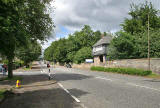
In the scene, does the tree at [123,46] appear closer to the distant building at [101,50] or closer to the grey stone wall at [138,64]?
the grey stone wall at [138,64]

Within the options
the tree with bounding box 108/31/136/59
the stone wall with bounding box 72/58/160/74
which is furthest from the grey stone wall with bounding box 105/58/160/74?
the tree with bounding box 108/31/136/59

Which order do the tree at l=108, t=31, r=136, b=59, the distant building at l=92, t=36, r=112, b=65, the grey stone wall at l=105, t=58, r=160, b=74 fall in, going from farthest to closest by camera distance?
the distant building at l=92, t=36, r=112, b=65
the tree at l=108, t=31, r=136, b=59
the grey stone wall at l=105, t=58, r=160, b=74

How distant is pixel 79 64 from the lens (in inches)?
2360

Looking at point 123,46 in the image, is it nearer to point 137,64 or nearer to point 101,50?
point 137,64

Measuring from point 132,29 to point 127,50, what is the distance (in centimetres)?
1359

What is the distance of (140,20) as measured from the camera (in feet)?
146

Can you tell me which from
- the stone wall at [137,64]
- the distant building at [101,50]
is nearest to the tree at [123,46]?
the stone wall at [137,64]

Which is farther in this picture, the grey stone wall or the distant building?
the distant building

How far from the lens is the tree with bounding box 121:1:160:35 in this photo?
4334 centimetres

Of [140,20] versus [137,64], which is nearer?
[137,64]

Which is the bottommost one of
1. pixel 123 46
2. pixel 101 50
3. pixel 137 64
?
pixel 137 64

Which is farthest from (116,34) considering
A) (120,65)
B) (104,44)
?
(104,44)

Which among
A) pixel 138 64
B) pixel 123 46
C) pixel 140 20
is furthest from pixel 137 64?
pixel 140 20

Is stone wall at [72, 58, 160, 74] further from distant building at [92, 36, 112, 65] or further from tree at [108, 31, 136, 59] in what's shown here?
distant building at [92, 36, 112, 65]
